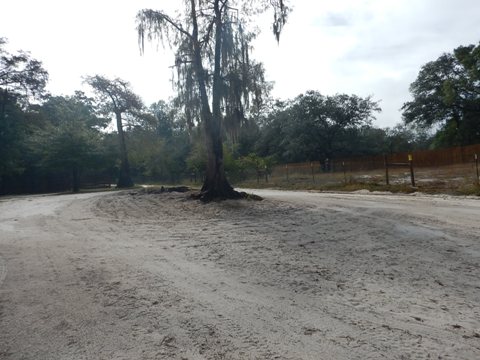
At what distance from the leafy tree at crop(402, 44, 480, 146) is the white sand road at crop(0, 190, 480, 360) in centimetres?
4156

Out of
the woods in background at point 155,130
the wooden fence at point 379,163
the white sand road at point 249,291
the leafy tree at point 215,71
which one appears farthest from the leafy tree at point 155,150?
the white sand road at point 249,291

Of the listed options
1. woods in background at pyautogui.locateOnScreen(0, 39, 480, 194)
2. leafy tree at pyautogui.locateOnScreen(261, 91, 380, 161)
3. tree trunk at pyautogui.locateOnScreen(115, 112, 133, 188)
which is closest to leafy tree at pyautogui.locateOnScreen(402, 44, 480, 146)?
woods in background at pyautogui.locateOnScreen(0, 39, 480, 194)

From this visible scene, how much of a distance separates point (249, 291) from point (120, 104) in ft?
135

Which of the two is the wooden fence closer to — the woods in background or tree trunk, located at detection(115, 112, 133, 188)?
the woods in background

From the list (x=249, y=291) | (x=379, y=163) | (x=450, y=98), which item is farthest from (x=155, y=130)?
(x=249, y=291)

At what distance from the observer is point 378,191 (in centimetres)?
1767

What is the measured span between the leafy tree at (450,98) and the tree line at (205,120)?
0.41 ft

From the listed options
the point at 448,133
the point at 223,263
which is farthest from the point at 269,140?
the point at 223,263

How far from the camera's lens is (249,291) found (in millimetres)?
4453

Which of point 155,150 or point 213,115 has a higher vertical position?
point 155,150

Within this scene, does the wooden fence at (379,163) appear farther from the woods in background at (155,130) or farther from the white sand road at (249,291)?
the white sand road at (249,291)

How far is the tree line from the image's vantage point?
48.2ft

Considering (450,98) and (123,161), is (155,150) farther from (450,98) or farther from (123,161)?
(450,98)

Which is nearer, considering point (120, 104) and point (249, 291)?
point (249, 291)
